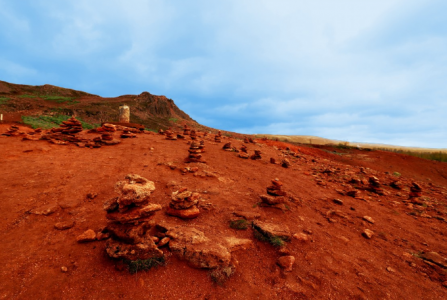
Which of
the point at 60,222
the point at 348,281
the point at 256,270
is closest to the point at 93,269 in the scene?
the point at 60,222

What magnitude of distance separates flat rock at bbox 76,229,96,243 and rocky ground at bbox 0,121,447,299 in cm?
3

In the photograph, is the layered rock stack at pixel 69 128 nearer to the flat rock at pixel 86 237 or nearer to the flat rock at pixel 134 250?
the flat rock at pixel 86 237

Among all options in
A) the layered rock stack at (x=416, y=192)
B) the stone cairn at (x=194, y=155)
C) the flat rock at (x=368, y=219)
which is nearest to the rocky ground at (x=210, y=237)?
the flat rock at (x=368, y=219)

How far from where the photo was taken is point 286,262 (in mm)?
4453

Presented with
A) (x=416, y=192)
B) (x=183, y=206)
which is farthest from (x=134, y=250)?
(x=416, y=192)

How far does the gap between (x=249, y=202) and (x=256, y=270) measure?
A: 313 cm

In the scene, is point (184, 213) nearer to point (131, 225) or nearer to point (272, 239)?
point (131, 225)

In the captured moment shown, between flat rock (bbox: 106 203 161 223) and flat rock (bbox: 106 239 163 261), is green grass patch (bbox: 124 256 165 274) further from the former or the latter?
flat rock (bbox: 106 203 161 223)

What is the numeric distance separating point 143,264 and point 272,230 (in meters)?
3.44

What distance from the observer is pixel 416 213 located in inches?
328

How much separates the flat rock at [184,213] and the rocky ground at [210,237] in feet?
0.21

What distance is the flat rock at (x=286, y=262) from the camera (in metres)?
4.37

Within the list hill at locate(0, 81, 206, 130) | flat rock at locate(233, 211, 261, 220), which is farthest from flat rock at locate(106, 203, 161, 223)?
hill at locate(0, 81, 206, 130)

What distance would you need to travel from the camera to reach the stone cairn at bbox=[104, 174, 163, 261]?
13.2 ft
